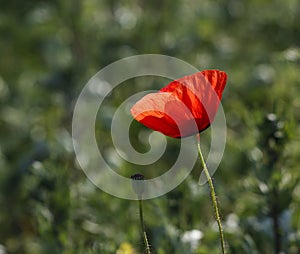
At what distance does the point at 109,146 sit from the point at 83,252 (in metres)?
1.14

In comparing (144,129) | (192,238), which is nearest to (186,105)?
(192,238)

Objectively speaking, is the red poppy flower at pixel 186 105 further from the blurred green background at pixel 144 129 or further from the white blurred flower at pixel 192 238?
the white blurred flower at pixel 192 238

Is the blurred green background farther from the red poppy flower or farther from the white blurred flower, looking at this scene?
the red poppy flower

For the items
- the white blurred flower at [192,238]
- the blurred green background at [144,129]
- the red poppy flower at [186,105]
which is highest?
the blurred green background at [144,129]

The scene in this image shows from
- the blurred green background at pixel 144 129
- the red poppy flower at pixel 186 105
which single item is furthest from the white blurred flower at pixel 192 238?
the red poppy flower at pixel 186 105

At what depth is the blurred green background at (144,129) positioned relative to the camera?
1891mm

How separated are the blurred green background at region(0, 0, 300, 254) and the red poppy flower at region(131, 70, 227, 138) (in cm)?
42

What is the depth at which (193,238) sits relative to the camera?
6.05 ft

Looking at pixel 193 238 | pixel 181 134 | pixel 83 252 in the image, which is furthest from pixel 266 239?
pixel 181 134

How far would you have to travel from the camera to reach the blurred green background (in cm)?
189

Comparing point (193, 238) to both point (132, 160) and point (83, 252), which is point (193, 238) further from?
point (132, 160)

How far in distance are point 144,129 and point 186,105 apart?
4.40 ft

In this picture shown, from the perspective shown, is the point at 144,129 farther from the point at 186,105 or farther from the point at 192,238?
the point at 186,105

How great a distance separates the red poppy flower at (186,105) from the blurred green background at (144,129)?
42 cm
